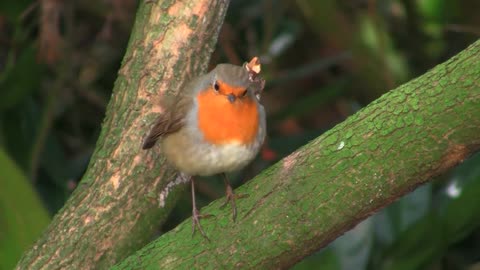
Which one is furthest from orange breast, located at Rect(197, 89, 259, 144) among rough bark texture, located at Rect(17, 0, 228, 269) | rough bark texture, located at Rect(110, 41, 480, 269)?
rough bark texture, located at Rect(17, 0, 228, 269)

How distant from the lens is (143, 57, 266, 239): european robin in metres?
3.00

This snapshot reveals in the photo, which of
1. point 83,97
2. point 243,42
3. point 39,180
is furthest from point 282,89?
point 39,180

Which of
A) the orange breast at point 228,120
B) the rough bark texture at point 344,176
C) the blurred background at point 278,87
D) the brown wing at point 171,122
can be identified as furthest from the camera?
the blurred background at point 278,87

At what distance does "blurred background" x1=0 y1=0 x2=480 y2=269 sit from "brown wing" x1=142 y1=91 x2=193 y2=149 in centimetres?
75

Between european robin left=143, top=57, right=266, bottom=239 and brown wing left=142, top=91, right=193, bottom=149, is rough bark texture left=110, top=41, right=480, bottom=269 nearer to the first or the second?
european robin left=143, top=57, right=266, bottom=239

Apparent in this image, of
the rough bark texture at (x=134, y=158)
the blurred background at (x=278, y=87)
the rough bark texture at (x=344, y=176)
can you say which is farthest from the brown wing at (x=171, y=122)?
the blurred background at (x=278, y=87)

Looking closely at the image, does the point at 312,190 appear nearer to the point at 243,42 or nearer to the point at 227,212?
the point at 227,212

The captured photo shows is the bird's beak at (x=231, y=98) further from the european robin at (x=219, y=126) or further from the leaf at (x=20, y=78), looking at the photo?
the leaf at (x=20, y=78)

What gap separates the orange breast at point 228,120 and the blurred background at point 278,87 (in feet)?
2.88

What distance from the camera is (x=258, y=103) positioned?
311 centimetres

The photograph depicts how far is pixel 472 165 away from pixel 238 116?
156 centimetres

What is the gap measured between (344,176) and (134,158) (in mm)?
873

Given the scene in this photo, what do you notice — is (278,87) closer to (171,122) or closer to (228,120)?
(171,122)

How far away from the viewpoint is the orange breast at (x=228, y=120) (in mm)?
2992
